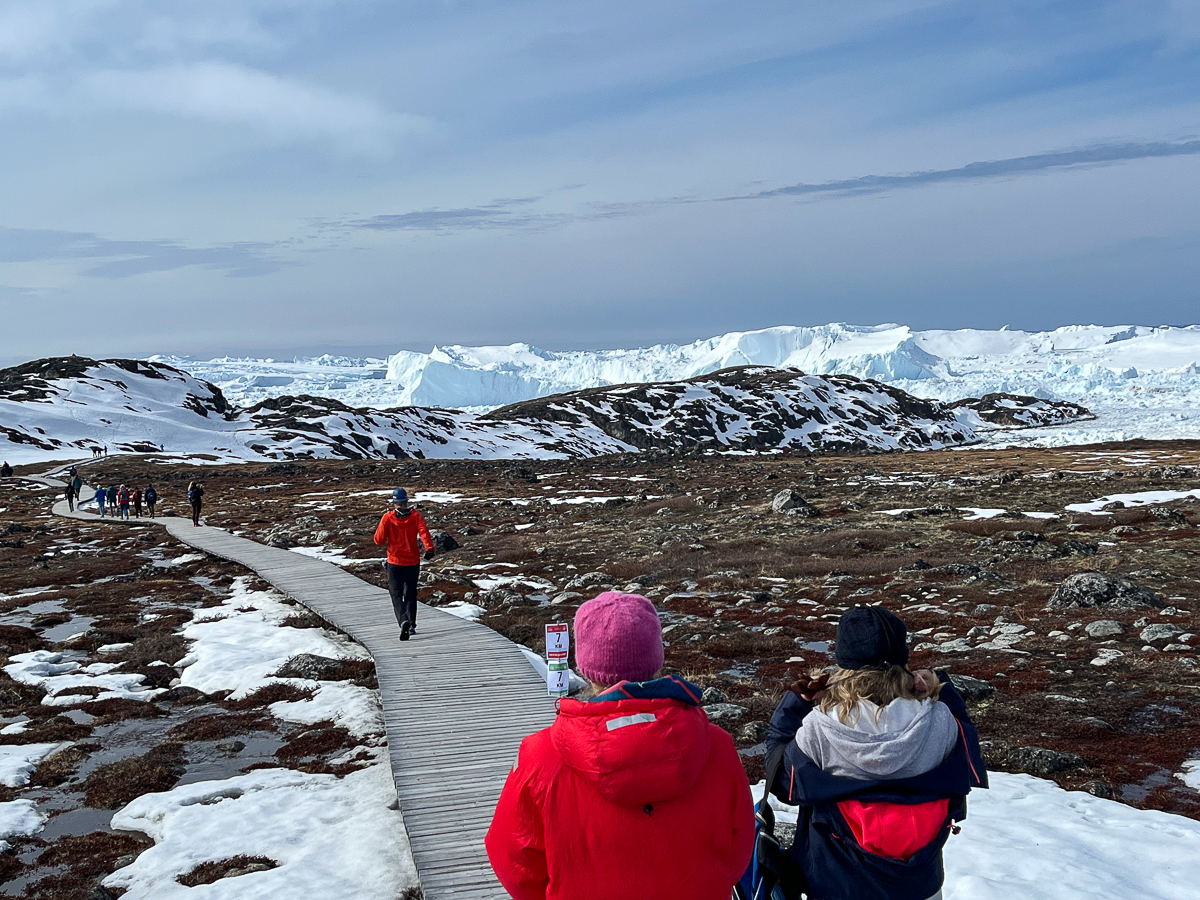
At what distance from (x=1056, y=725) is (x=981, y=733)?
3.80 feet

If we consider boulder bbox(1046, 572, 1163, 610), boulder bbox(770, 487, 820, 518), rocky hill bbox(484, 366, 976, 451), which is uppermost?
boulder bbox(1046, 572, 1163, 610)

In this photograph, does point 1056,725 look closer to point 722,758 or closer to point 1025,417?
point 722,758

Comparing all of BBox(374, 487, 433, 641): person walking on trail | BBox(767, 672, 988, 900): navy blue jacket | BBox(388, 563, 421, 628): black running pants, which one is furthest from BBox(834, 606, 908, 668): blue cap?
BBox(388, 563, 421, 628): black running pants

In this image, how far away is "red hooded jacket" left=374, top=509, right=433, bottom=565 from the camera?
632 inches

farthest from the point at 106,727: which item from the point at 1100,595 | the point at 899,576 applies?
the point at 1100,595

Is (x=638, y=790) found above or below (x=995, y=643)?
above

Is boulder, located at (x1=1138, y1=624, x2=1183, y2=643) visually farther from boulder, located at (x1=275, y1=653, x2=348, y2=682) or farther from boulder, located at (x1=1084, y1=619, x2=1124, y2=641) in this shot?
boulder, located at (x1=275, y1=653, x2=348, y2=682)

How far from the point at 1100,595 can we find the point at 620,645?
A: 17922mm

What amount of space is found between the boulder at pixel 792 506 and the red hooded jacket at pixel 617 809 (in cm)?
3468

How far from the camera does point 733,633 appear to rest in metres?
18.8

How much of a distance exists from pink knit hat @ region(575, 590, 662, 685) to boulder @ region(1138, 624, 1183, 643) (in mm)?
14997

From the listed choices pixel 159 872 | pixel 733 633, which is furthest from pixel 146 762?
pixel 733 633

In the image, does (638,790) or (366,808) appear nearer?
(638,790)

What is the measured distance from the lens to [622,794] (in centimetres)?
385
